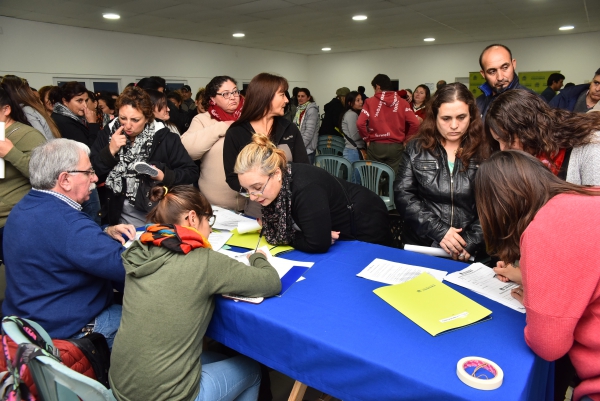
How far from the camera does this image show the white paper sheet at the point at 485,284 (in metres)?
1.42

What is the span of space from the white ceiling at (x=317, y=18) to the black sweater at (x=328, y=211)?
15.5 ft

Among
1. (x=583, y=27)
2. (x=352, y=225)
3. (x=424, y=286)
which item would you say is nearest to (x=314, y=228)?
(x=352, y=225)

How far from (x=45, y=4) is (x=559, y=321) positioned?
274 inches

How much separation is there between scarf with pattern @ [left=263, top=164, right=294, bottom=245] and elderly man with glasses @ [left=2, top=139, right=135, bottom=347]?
2.15 ft

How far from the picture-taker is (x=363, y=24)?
8109 millimetres

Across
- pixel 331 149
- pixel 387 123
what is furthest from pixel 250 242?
pixel 331 149

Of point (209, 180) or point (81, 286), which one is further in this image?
point (209, 180)

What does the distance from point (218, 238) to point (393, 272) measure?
2.98 feet

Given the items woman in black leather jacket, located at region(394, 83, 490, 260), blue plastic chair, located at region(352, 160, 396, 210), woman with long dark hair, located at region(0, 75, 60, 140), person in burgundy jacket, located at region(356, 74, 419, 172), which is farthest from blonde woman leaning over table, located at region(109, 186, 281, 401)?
person in burgundy jacket, located at region(356, 74, 419, 172)

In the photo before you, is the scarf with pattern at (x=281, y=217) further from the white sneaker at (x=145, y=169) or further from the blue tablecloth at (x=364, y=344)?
the white sneaker at (x=145, y=169)

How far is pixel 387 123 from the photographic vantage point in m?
4.77

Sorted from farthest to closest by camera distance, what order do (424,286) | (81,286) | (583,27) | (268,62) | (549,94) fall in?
1. (268,62)
2. (583,27)
3. (549,94)
4. (81,286)
5. (424,286)

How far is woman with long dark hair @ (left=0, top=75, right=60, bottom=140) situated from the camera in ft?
9.07

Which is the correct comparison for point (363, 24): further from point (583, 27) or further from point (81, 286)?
point (81, 286)
